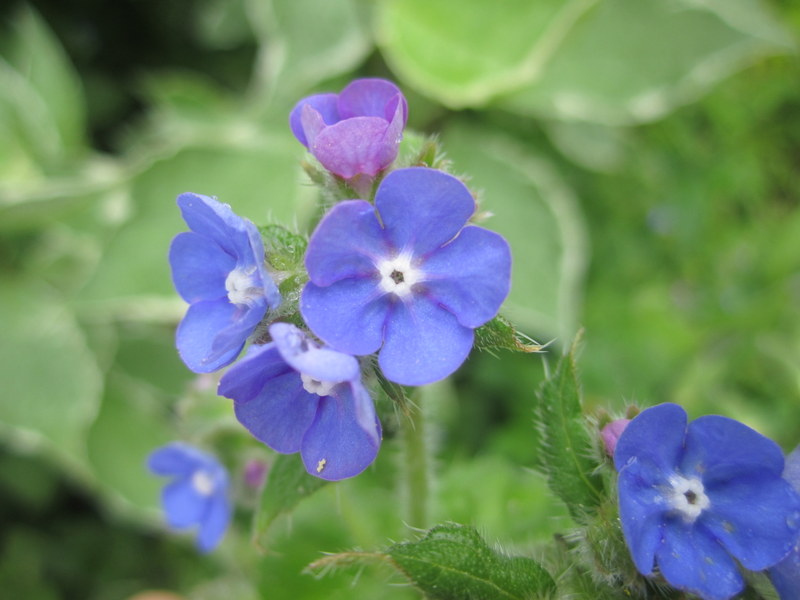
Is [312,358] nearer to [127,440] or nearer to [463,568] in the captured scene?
[463,568]

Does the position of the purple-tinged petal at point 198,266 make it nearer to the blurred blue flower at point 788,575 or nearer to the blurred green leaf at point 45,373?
the blurred blue flower at point 788,575

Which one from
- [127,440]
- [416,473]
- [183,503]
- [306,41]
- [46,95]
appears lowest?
[127,440]

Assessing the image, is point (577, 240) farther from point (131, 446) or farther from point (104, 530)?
point (104, 530)

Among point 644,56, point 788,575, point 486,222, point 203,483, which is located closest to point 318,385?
point 788,575

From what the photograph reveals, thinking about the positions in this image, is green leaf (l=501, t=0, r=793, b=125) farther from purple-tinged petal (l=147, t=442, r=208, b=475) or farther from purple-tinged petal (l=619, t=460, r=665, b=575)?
purple-tinged petal (l=619, t=460, r=665, b=575)

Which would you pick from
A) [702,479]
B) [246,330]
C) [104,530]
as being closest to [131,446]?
[104,530]
